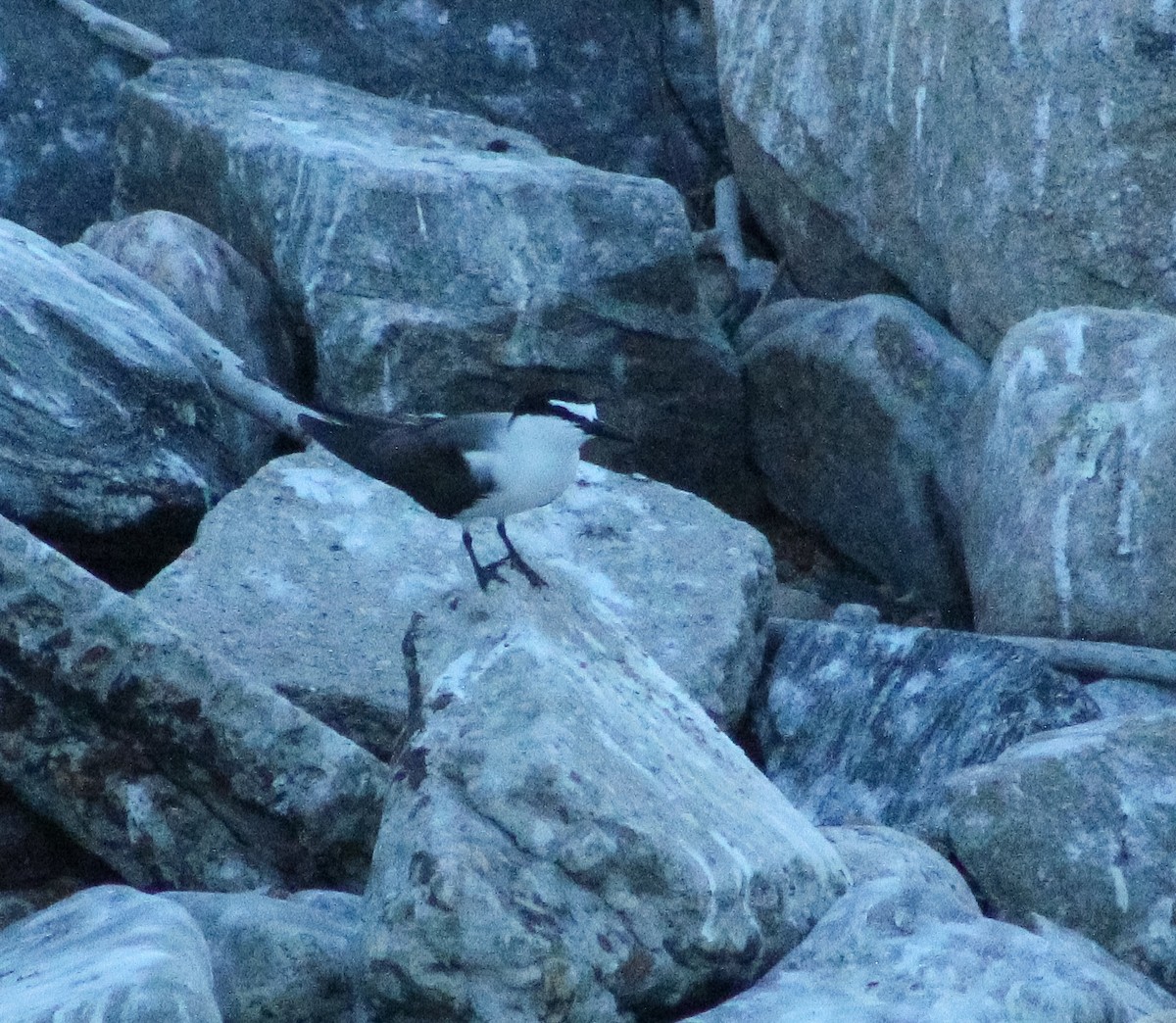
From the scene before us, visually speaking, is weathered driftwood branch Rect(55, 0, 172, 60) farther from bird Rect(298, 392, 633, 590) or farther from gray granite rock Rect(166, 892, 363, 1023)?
gray granite rock Rect(166, 892, 363, 1023)

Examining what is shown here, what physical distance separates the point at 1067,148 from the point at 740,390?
1568mm

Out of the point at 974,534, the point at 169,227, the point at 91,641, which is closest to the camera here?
the point at 91,641

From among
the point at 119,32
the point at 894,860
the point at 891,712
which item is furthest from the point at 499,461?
the point at 119,32

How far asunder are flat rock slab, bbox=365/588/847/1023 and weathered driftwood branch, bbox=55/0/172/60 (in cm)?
474

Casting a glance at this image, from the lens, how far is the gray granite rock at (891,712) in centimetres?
483

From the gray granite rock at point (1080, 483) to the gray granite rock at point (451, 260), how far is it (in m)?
1.39

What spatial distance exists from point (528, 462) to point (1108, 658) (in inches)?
77.6

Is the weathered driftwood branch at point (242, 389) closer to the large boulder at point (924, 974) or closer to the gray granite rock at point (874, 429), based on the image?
the gray granite rock at point (874, 429)

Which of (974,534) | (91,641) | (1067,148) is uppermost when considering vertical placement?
(1067,148)

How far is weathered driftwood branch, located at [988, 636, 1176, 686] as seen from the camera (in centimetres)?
507

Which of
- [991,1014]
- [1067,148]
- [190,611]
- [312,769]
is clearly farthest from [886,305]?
[991,1014]

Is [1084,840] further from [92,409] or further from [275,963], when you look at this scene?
[92,409]

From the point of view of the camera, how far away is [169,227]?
20.7 ft

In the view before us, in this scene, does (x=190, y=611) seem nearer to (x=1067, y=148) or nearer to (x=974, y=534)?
(x=974, y=534)
